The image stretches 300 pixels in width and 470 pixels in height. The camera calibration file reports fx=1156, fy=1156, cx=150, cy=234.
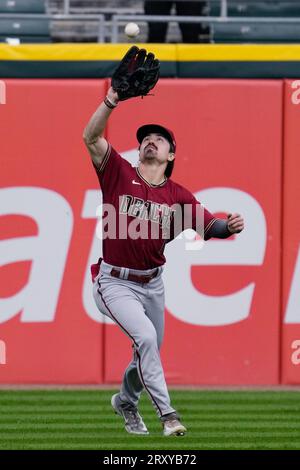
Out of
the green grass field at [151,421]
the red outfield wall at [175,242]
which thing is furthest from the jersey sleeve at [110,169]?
the red outfield wall at [175,242]

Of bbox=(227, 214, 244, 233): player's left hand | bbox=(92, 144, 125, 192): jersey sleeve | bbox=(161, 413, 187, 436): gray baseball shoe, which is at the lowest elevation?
bbox=(161, 413, 187, 436): gray baseball shoe

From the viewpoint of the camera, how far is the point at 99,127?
6660mm

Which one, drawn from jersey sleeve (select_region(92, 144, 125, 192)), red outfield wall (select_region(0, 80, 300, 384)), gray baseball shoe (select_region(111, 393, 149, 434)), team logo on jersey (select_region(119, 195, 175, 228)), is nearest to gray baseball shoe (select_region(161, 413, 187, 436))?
gray baseball shoe (select_region(111, 393, 149, 434))

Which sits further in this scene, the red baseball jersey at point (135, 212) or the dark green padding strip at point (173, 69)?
the dark green padding strip at point (173, 69)

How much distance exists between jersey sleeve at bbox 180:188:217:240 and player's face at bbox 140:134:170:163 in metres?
0.26

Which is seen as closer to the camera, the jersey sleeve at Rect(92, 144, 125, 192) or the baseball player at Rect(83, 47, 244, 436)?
the baseball player at Rect(83, 47, 244, 436)

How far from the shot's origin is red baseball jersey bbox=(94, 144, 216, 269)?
6934mm

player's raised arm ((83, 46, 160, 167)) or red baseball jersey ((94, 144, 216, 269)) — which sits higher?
player's raised arm ((83, 46, 160, 167))

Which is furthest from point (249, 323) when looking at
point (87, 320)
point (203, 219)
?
point (203, 219)

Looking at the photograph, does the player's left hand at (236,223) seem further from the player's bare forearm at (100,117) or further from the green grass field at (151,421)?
the green grass field at (151,421)

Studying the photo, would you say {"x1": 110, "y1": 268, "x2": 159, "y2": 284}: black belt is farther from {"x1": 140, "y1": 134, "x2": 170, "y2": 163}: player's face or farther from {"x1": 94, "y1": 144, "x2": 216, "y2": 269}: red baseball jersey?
{"x1": 140, "y1": 134, "x2": 170, "y2": 163}: player's face

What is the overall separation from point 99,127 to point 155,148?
53 centimetres

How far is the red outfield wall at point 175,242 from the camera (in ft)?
31.4

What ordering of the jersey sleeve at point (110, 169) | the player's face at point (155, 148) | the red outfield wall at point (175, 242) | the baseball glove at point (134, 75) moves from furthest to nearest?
the red outfield wall at point (175, 242), the player's face at point (155, 148), the jersey sleeve at point (110, 169), the baseball glove at point (134, 75)
